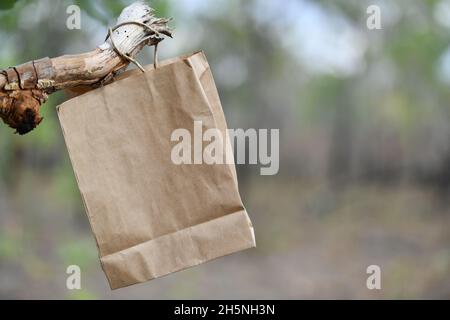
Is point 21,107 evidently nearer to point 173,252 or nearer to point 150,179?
point 150,179

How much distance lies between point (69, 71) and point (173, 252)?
1.14 ft

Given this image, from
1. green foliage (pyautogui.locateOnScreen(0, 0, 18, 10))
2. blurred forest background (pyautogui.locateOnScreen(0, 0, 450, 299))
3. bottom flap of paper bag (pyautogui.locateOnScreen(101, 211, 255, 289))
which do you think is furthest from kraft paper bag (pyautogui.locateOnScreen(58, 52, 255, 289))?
blurred forest background (pyautogui.locateOnScreen(0, 0, 450, 299))

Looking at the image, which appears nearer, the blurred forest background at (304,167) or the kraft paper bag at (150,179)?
the kraft paper bag at (150,179)

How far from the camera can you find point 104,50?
3.25 feet

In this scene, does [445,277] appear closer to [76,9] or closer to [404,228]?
[404,228]

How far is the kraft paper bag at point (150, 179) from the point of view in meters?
0.99

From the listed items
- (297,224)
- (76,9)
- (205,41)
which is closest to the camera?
(76,9)

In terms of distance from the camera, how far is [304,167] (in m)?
8.84

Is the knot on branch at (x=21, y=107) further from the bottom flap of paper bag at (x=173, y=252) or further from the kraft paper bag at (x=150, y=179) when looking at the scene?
the bottom flap of paper bag at (x=173, y=252)

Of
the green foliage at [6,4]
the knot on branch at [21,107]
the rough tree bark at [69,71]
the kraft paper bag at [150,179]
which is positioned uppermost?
the green foliage at [6,4]

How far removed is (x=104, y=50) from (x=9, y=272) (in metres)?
4.08

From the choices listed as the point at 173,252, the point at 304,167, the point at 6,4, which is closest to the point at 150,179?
the point at 173,252

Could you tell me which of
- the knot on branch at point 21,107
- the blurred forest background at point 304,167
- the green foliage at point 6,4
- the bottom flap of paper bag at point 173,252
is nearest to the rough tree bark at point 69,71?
the knot on branch at point 21,107
